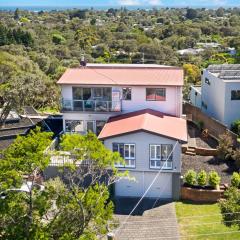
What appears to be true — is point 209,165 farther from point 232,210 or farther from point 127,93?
point 232,210

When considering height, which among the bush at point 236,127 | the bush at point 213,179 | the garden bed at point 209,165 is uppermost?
the bush at point 236,127

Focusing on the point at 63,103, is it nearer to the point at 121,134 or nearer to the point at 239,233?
the point at 121,134

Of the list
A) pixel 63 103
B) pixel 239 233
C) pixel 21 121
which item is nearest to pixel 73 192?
pixel 239 233

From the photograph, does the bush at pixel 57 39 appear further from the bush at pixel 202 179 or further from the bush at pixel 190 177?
the bush at pixel 202 179

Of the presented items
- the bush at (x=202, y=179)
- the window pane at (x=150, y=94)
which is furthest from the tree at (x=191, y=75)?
the bush at (x=202, y=179)

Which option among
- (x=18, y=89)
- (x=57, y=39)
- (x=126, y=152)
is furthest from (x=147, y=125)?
(x=57, y=39)

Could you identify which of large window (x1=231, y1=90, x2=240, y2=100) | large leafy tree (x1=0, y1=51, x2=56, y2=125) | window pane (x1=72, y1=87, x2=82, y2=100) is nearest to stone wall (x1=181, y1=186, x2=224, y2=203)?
window pane (x1=72, y1=87, x2=82, y2=100)

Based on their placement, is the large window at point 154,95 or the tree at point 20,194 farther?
the large window at point 154,95
